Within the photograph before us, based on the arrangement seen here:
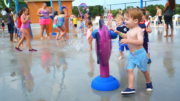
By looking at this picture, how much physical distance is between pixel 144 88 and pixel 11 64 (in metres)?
3.29

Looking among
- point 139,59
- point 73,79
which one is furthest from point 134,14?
point 73,79

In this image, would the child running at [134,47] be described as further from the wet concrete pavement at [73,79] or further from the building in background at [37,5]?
the building in background at [37,5]

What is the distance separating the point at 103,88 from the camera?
2.78m

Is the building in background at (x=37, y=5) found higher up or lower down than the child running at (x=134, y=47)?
higher up

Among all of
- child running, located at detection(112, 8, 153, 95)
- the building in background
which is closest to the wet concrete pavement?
child running, located at detection(112, 8, 153, 95)

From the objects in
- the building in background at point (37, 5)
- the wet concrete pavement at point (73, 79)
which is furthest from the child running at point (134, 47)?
the building in background at point (37, 5)

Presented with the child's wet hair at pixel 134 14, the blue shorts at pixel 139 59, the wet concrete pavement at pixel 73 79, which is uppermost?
the child's wet hair at pixel 134 14

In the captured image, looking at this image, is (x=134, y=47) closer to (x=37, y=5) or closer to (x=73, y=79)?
(x=73, y=79)

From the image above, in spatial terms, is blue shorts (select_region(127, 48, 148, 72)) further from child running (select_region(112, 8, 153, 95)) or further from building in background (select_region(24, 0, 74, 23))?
building in background (select_region(24, 0, 74, 23))

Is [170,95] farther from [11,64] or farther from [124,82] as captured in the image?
[11,64]

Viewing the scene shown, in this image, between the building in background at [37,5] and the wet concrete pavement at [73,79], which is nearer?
the wet concrete pavement at [73,79]

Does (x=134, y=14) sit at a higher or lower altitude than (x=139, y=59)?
higher

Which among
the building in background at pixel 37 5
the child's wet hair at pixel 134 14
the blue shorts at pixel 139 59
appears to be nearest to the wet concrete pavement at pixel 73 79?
the blue shorts at pixel 139 59

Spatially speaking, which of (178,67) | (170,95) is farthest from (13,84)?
(178,67)
